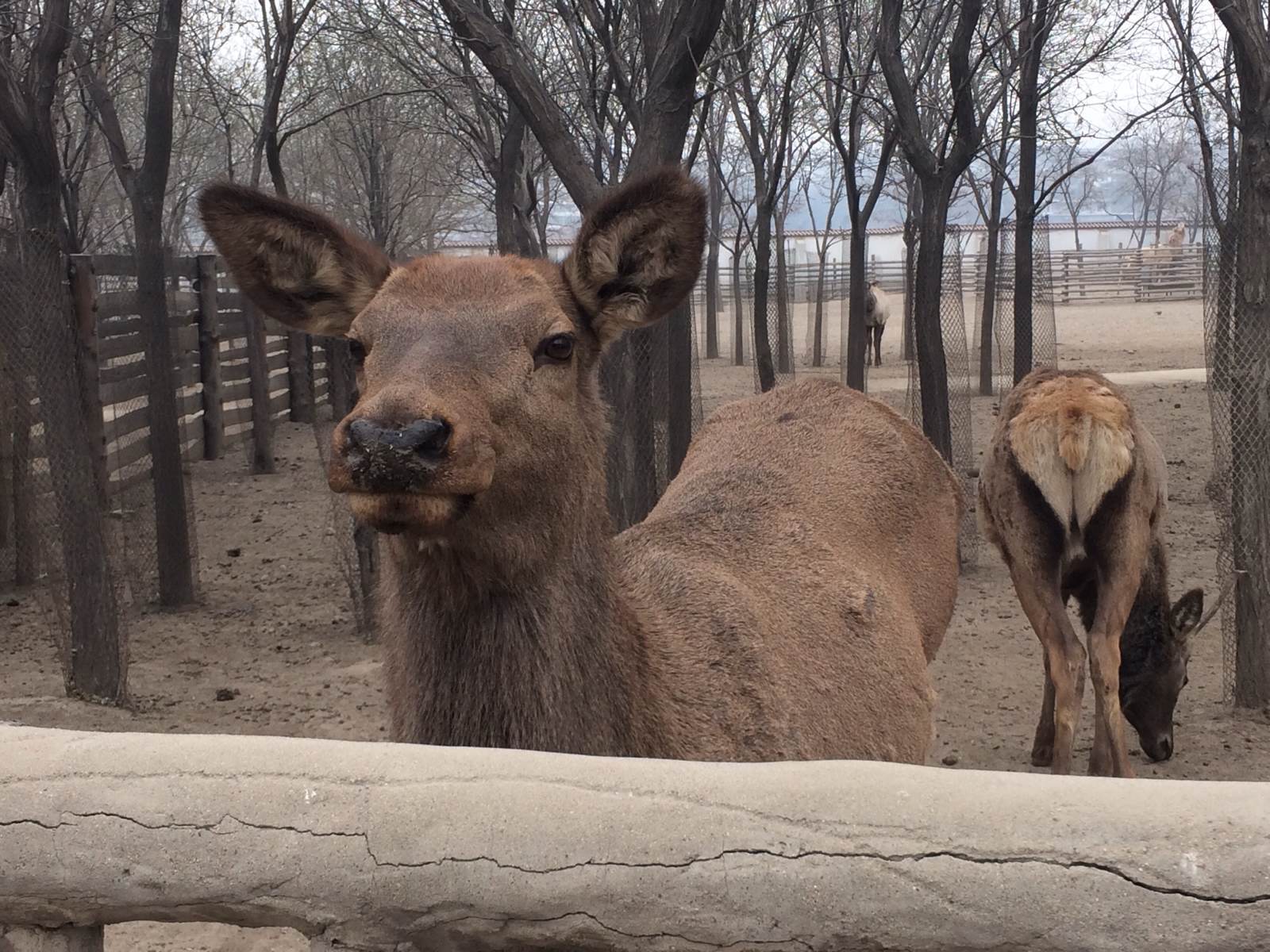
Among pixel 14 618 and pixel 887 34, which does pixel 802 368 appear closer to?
pixel 887 34

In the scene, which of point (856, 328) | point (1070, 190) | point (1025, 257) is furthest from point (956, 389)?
point (1070, 190)

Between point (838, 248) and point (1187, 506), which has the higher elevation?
point (838, 248)

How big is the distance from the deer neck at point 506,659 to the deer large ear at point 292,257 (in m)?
0.84

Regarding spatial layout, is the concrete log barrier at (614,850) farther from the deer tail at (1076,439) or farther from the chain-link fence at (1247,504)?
the chain-link fence at (1247,504)

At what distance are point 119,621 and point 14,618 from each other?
7.75 ft

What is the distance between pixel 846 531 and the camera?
4574mm

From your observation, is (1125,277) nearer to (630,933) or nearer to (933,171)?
(933,171)

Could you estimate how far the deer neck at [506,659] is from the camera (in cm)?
306

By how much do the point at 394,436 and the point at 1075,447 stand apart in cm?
421

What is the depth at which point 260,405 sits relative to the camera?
1411 centimetres

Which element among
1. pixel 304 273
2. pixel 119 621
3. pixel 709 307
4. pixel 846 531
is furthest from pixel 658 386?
pixel 709 307

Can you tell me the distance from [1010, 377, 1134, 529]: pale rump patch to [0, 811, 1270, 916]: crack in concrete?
456 centimetres

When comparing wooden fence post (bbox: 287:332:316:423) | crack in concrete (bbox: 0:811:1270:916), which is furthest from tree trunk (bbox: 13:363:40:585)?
wooden fence post (bbox: 287:332:316:423)

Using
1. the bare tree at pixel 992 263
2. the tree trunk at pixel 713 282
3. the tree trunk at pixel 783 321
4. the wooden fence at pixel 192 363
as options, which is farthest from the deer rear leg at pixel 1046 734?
the tree trunk at pixel 713 282
